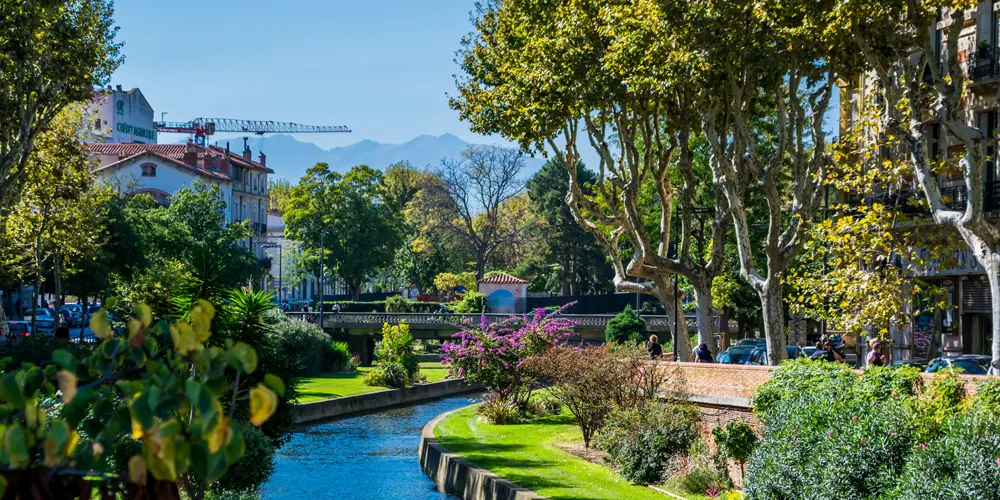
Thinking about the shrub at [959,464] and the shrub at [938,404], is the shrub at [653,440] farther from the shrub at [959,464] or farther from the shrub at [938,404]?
the shrub at [959,464]

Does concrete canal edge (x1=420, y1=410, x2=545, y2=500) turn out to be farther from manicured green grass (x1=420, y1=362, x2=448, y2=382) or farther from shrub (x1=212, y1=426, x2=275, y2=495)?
manicured green grass (x1=420, y1=362, x2=448, y2=382)

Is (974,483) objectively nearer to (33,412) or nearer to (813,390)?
(813,390)

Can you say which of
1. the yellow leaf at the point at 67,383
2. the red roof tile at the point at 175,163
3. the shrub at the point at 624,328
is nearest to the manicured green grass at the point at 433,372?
the shrub at the point at 624,328

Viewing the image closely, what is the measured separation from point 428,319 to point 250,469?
45.3 meters

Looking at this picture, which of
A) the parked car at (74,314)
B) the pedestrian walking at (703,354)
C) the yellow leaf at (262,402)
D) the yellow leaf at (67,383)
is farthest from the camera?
the parked car at (74,314)

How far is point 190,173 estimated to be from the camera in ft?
336

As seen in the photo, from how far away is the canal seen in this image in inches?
1085

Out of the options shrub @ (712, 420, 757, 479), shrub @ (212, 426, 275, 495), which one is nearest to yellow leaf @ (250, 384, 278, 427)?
shrub @ (212, 426, 275, 495)

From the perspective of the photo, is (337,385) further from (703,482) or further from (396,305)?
(396,305)

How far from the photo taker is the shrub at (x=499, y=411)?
36750 mm

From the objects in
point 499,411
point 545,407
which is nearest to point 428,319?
point 545,407

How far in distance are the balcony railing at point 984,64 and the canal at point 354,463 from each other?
18399mm

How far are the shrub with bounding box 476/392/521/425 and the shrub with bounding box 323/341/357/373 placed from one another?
21115 mm

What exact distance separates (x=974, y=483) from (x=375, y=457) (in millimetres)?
20608
